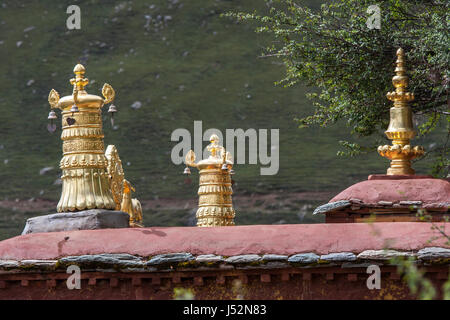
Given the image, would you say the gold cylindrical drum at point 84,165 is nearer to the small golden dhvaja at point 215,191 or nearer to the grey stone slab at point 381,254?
the grey stone slab at point 381,254

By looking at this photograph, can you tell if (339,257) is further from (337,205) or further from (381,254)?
(337,205)

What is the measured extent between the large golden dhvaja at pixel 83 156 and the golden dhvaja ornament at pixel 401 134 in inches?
120

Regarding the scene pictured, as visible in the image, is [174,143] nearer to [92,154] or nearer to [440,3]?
[440,3]

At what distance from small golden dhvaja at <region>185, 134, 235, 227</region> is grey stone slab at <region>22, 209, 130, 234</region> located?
4.29m

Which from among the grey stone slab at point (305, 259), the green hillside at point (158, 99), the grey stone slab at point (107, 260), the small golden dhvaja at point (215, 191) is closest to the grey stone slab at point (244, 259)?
the grey stone slab at point (305, 259)

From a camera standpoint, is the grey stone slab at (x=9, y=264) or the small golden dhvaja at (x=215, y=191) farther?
the small golden dhvaja at (x=215, y=191)

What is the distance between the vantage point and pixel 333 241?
328 inches

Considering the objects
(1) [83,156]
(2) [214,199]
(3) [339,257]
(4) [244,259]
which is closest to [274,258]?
(4) [244,259]

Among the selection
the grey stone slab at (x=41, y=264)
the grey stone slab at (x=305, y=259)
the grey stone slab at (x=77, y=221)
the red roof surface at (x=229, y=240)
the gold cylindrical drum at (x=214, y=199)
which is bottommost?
the grey stone slab at (x=41, y=264)

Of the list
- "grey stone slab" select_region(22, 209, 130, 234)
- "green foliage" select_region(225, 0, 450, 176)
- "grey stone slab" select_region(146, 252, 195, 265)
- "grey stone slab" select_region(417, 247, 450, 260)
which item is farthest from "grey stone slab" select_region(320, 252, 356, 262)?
"green foliage" select_region(225, 0, 450, 176)

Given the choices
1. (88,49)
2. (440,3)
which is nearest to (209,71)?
(88,49)

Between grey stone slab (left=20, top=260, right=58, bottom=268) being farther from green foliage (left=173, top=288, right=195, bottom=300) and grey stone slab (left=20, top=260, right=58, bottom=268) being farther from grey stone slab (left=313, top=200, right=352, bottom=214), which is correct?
grey stone slab (left=313, top=200, right=352, bottom=214)

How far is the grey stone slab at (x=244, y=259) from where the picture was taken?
8242mm
